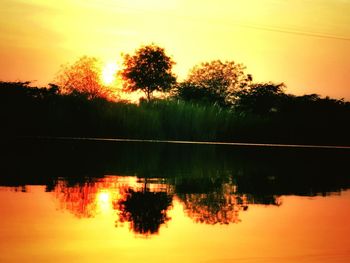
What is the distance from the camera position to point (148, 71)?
236 feet

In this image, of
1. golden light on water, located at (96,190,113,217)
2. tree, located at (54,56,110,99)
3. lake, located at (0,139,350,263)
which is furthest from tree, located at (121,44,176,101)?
golden light on water, located at (96,190,113,217)

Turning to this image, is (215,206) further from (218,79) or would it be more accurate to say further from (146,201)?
(218,79)

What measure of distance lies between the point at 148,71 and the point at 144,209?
6278 centimetres

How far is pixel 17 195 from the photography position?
1034cm

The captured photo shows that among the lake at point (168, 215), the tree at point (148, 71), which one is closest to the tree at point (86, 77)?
the tree at point (148, 71)

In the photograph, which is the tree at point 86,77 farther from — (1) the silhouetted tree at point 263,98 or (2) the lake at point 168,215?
(2) the lake at point 168,215

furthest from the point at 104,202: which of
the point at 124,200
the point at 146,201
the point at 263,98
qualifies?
the point at 263,98

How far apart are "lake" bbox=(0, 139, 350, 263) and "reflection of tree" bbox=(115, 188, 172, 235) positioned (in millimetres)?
13

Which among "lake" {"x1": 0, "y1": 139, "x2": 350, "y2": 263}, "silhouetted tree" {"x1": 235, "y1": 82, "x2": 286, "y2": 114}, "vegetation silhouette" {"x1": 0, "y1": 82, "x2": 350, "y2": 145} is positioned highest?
"silhouetted tree" {"x1": 235, "y1": 82, "x2": 286, "y2": 114}

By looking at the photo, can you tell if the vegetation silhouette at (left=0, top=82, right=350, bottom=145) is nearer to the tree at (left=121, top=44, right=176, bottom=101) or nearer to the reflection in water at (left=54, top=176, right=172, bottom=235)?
the reflection in water at (left=54, top=176, right=172, bottom=235)

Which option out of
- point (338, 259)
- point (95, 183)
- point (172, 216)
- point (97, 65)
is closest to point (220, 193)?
point (95, 183)

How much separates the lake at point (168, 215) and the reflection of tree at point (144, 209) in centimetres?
1

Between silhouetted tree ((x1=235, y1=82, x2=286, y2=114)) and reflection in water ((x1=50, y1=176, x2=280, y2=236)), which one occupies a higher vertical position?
silhouetted tree ((x1=235, y1=82, x2=286, y2=114))

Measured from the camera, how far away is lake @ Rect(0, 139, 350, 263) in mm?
6465
